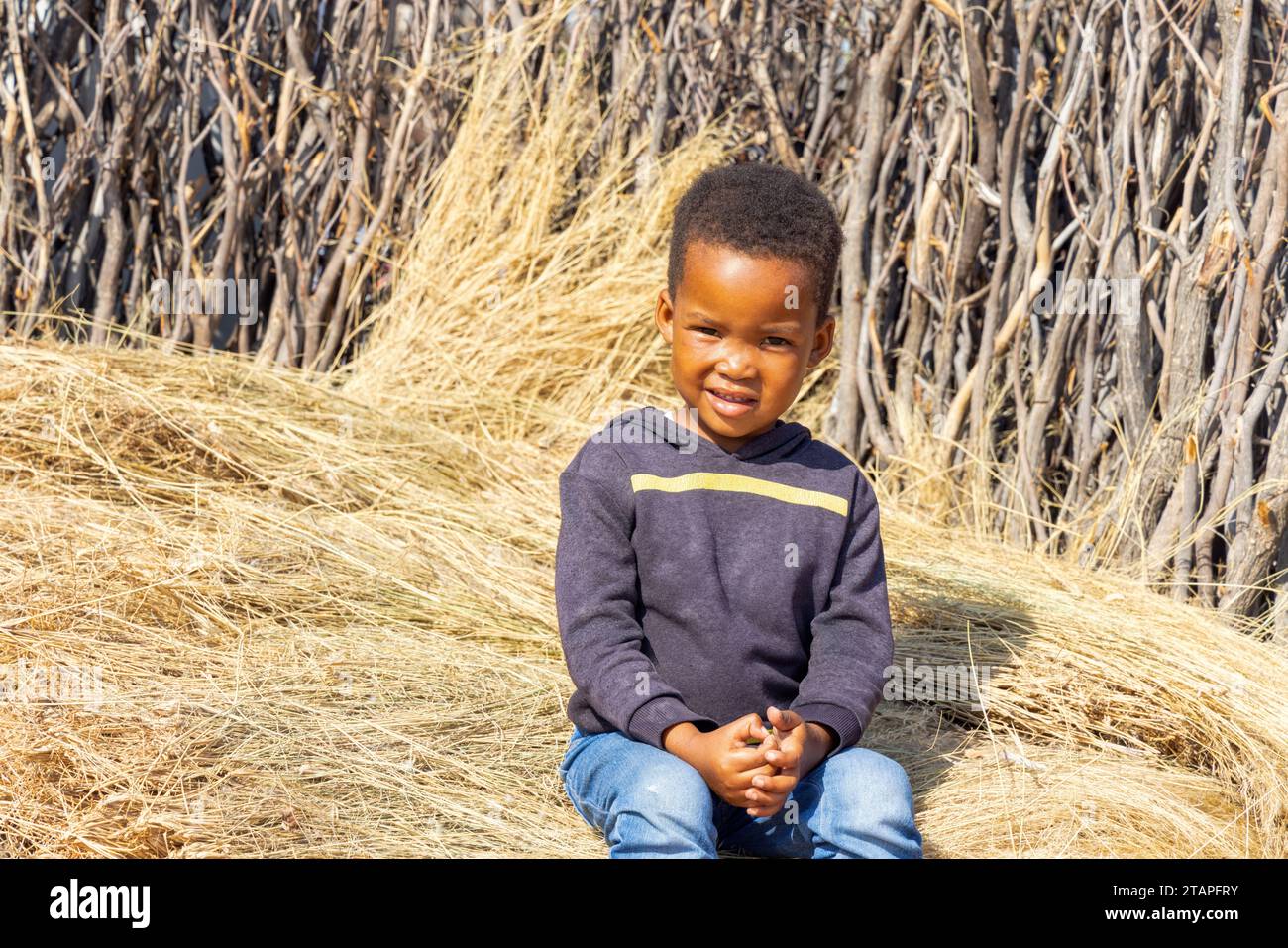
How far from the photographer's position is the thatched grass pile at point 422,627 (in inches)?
75.7

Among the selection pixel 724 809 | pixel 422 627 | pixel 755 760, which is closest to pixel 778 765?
pixel 755 760

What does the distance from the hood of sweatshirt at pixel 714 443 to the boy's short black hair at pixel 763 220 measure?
0.54 ft

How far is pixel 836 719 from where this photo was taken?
5.71 ft

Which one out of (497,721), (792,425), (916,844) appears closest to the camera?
(916,844)

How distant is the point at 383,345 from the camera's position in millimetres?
3791

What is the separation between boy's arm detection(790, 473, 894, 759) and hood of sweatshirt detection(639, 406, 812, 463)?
0.38ft

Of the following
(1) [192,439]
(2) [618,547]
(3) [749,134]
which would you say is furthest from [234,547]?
(3) [749,134]

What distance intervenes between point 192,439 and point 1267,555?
231 centimetres

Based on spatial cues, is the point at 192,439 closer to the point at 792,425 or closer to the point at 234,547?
the point at 234,547

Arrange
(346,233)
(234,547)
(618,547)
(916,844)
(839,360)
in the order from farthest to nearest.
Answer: (346,233)
(839,360)
(234,547)
(618,547)
(916,844)

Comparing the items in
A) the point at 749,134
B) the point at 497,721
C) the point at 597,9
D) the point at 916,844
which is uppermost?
the point at 597,9

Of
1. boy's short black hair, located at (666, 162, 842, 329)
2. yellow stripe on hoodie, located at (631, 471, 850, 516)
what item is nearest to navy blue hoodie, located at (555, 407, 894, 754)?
yellow stripe on hoodie, located at (631, 471, 850, 516)

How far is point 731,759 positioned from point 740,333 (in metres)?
0.55

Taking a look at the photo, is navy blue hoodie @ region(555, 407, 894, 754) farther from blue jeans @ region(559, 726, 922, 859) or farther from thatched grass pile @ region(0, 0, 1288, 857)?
thatched grass pile @ region(0, 0, 1288, 857)
